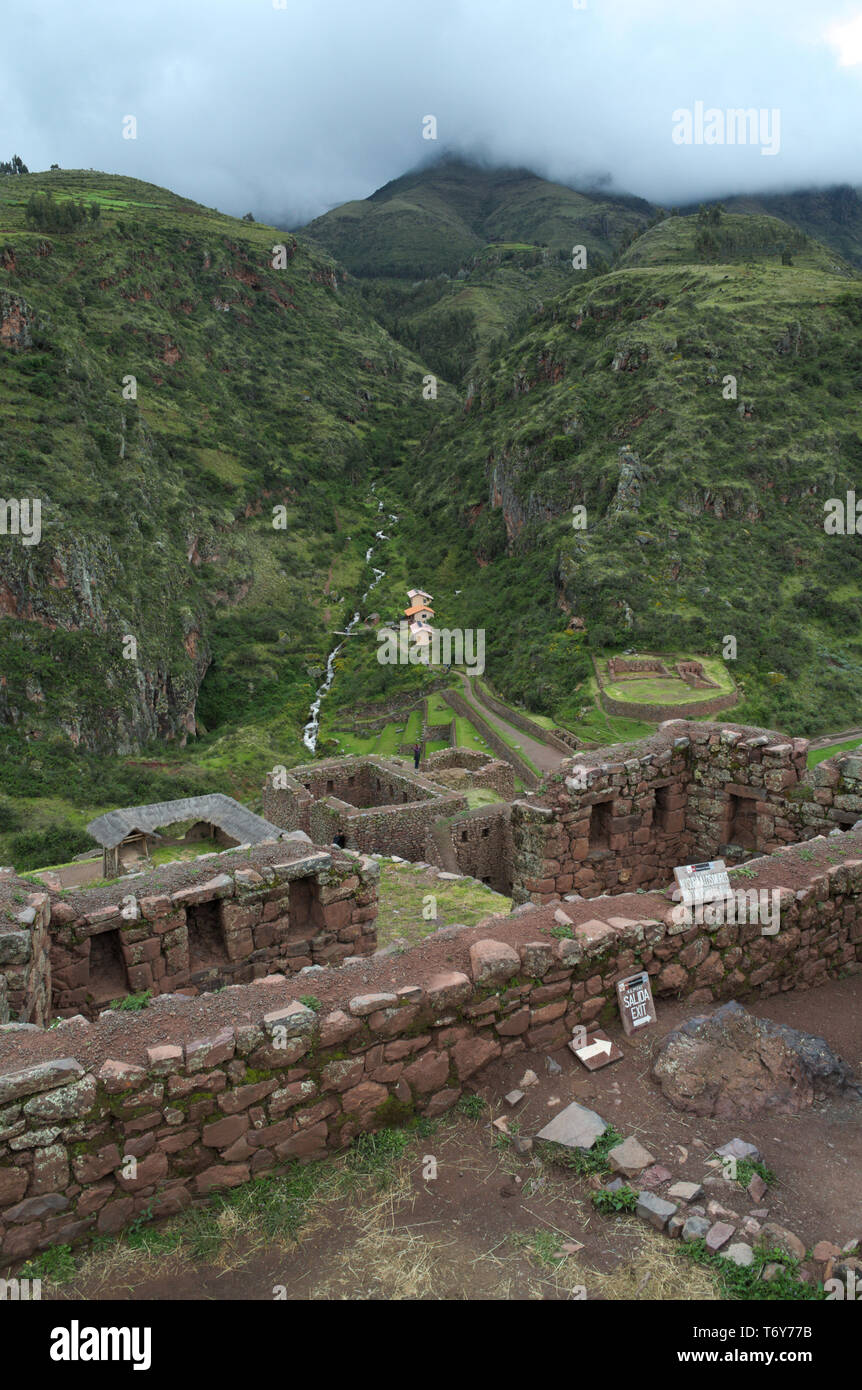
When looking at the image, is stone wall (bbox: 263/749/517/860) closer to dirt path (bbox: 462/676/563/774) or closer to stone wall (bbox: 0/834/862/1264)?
stone wall (bbox: 0/834/862/1264)

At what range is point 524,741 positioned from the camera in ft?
180

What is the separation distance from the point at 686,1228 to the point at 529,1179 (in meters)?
1.18

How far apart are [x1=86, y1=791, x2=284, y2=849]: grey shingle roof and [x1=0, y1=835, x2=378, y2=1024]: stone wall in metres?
8.72

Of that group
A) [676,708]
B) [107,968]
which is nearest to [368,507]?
[676,708]

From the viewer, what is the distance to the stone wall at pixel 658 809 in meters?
12.0

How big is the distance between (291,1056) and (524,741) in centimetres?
4919

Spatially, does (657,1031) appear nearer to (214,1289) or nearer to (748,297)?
(214,1289)

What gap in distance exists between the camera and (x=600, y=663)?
6381 centimetres

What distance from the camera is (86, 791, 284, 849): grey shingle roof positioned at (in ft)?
62.4

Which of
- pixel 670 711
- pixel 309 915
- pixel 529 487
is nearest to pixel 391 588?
pixel 529 487

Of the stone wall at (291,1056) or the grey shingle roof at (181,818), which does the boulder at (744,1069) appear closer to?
the stone wall at (291,1056)

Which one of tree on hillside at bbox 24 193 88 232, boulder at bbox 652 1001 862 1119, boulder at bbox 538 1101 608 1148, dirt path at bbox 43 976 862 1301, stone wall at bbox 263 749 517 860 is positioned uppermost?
tree on hillside at bbox 24 193 88 232

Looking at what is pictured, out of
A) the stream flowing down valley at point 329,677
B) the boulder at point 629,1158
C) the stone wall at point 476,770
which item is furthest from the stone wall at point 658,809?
the stream flowing down valley at point 329,677

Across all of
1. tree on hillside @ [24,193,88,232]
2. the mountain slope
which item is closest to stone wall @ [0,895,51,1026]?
the mountain slope
